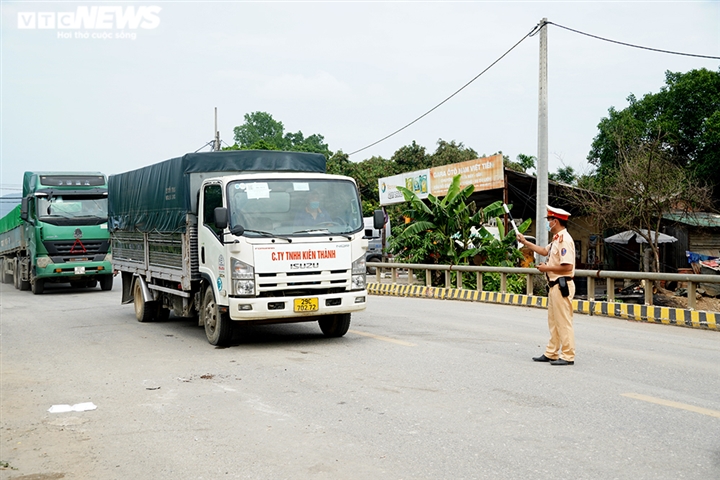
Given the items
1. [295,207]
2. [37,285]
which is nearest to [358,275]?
[295,207]

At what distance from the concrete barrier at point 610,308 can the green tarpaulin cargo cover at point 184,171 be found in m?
6.21

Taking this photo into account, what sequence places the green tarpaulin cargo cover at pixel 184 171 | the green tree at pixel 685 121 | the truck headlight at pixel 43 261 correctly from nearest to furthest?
the green tarpaulin cargo cover at pixel 184 171
the truck headlight at pixel 43 261
the green tree at pixel 685 121

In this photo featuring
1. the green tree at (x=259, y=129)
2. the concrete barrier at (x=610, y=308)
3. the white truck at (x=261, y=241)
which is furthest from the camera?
the green tree at (x=259, y=129)

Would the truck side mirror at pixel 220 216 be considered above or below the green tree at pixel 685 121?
below

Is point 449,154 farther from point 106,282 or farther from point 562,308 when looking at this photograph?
point 562,308

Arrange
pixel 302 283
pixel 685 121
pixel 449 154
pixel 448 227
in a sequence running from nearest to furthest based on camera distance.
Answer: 1. pixel 302 283
2. pixel 448 227
3. pixel 685 121
4. pixel 449 154

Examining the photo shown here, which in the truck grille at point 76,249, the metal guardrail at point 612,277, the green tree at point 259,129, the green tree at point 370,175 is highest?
the green tree at point 259,129

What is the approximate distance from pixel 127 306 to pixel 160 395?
35.8 feet

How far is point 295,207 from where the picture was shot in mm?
10234

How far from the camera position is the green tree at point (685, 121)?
34.8 meters

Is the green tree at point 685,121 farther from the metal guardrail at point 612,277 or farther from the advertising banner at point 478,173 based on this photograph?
the metal guardrail at point 612,277

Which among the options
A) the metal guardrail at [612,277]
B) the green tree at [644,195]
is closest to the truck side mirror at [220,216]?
the metal guardrail at [612,277]

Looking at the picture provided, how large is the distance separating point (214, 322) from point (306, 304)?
1.57 metres

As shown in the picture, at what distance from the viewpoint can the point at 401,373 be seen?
27.0 feet
